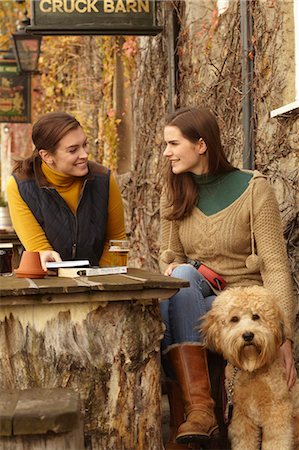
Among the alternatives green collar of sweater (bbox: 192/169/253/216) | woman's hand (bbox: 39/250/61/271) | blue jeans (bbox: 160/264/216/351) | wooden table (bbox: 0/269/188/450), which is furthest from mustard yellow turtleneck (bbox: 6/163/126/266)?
wooden table (bbox: 0/269/188/450)

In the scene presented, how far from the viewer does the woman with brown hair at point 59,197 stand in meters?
4.35

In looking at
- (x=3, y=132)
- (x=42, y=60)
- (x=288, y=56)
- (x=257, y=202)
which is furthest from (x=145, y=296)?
(x=3, y=132)

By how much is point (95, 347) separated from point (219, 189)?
1.27 metres

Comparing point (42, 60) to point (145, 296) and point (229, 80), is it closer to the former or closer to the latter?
point (229, 80)

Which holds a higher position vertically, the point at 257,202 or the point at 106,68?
the point at 106,68

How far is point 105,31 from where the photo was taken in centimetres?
711

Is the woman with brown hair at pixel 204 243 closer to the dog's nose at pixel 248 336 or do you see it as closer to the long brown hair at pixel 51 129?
the dog's nose at pixel 248 336

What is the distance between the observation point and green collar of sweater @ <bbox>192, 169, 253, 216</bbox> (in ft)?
13.8

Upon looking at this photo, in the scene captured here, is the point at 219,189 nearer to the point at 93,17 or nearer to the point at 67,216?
the point at 67,216

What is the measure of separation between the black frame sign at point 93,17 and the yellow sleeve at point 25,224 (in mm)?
2817

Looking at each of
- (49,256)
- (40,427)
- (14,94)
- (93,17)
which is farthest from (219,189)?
(14,94)

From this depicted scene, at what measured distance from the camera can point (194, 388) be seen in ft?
12.5

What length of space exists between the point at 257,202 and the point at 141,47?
565 cm

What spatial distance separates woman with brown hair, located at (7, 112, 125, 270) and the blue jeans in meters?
0.65
